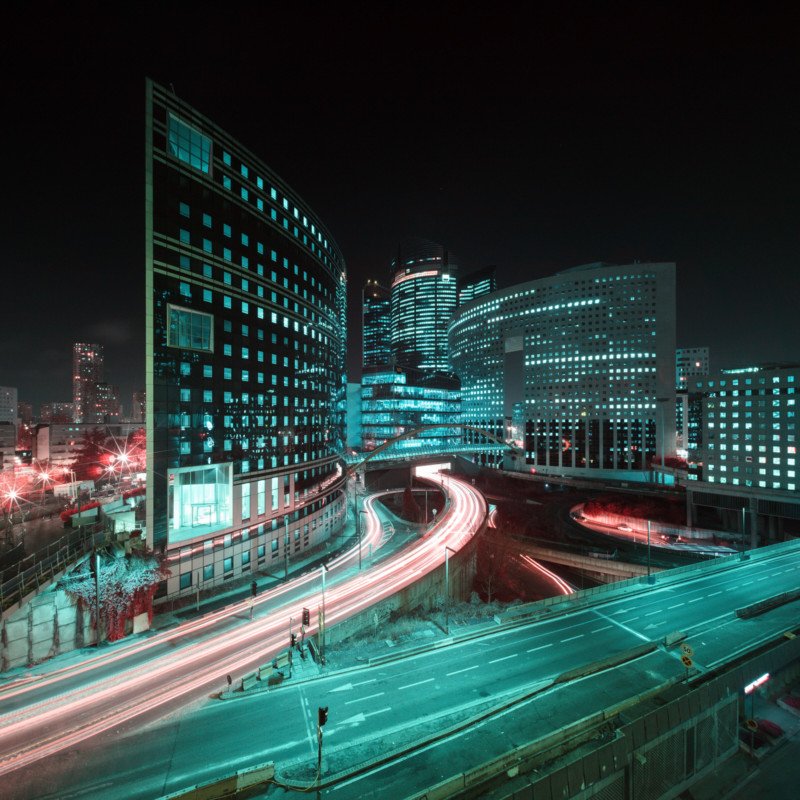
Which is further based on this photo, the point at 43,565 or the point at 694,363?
the point at 694,363

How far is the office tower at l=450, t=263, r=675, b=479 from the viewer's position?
357 ft

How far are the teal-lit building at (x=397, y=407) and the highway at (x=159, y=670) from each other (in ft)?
225

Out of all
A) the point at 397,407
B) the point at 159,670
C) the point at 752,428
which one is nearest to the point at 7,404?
the point at 397,407

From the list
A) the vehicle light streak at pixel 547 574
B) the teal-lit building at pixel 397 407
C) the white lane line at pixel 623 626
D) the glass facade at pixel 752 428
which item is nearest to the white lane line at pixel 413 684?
the white lane line at pixel 623 626

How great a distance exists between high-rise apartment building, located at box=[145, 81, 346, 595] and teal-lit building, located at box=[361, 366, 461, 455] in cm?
5867

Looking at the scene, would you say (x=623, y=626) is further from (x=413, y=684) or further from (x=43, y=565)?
(x=43, y=565)

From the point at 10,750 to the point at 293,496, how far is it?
29549 mm

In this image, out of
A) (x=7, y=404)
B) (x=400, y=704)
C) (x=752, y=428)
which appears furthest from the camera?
(x=7, y=404)

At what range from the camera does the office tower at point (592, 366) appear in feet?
357

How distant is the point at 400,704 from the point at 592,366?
4580 inches

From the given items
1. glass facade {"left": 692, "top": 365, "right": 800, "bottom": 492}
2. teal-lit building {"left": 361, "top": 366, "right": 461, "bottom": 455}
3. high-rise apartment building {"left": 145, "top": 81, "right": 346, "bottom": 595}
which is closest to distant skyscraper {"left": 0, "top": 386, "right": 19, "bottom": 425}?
teal-lit building {"left": 361, "top": 366, "right": 461, "bottom": 455}

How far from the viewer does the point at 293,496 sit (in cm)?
4525

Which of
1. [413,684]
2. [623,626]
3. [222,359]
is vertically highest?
[222,359]

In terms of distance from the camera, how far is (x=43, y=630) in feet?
80.4
